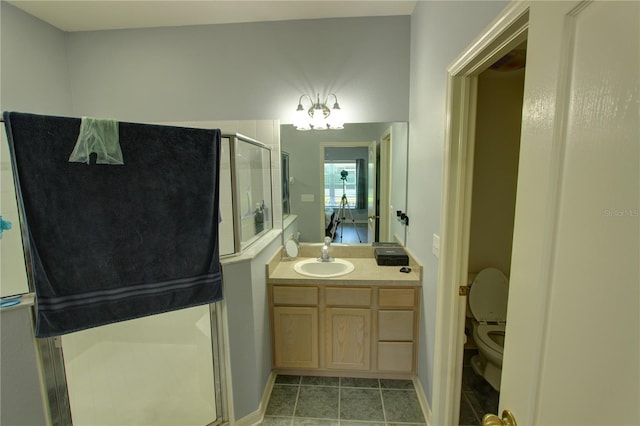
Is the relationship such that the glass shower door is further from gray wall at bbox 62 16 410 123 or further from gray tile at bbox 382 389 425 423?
gray wall at bbox 62 16 410 123

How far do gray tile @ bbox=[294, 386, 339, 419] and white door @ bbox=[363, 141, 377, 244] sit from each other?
4.01ft

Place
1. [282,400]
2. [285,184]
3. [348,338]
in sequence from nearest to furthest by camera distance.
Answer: [282,400], [348,338], [285,184]

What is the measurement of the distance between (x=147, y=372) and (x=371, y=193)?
2288 mm

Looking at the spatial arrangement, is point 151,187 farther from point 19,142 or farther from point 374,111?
point 374,111

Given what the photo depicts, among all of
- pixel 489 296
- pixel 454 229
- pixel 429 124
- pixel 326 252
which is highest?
pixel 429 124

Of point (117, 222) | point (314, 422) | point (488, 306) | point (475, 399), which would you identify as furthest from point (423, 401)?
point (117, 222)

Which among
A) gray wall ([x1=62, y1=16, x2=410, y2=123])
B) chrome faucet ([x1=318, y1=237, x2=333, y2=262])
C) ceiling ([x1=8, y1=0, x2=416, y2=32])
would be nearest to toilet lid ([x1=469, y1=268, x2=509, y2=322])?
chrome faucet ([x1=318, y1=237, x2=333, y2=262])

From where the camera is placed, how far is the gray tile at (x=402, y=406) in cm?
184

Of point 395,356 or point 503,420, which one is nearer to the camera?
point 503,420

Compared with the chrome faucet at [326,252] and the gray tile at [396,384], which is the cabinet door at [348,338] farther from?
the chrome faucet at [326,252]

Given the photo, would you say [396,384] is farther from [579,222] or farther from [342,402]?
[579,222]

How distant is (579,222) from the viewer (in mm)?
500

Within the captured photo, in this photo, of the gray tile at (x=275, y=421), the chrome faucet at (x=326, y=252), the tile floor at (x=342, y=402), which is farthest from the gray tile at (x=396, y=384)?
the chrome faucet at (x=326, y=252)

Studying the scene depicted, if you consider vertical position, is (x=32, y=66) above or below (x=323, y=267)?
above
